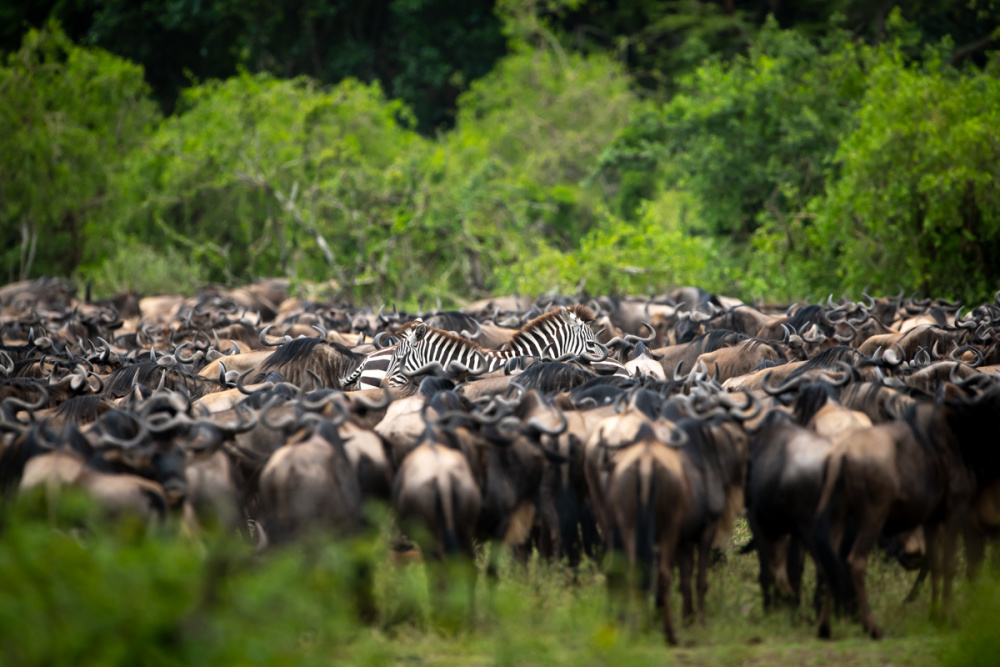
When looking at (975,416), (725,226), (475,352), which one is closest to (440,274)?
(725,226)

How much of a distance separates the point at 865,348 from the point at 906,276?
6.40m

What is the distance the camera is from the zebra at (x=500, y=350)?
30.1 feet

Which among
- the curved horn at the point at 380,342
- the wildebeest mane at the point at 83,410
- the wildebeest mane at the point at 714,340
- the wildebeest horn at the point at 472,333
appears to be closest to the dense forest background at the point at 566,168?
the wildebeest mane at the point at 714,340

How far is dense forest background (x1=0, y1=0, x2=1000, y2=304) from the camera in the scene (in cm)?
1614

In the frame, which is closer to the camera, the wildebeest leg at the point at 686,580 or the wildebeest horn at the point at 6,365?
the wildebeest leg at the point at 686,580

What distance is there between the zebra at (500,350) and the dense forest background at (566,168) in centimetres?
737

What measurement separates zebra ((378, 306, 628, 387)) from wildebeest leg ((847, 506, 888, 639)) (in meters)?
3.69

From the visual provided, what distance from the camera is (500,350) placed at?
10000mm

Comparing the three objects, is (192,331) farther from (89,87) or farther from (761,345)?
(89,87)

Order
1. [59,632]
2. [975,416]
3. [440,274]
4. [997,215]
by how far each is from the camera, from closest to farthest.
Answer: [59,632]
[975,416]
[997,215]
[440,274]

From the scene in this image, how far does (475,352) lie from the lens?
9484mm

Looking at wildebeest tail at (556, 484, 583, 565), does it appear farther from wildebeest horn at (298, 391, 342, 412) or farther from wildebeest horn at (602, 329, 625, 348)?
wildebeest horn at (602, 329, 625, 348)

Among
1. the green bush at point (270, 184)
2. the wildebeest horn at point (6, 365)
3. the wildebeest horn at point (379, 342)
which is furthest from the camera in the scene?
the green bush at point (270, 184)

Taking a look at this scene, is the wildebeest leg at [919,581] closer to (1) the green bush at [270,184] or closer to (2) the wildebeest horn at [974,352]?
(2) the wildebeest horn at [974,352]
